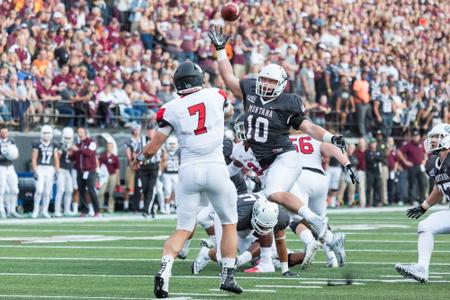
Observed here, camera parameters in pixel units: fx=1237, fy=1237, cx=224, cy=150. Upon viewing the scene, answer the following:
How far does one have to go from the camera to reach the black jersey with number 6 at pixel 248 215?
11.4m

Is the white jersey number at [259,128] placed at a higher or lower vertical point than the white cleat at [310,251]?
higher

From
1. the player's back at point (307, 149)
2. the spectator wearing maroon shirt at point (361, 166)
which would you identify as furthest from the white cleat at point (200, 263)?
the spectator wearing maroon shirt at point (361, 166)

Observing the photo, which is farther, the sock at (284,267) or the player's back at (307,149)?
the player's back at (307,149)

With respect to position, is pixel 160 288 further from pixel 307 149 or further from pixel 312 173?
pixel 307 149

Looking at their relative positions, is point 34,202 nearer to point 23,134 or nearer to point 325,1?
point 23,134

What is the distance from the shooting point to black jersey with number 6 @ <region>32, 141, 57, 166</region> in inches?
870

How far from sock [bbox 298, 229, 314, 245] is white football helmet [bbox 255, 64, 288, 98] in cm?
133

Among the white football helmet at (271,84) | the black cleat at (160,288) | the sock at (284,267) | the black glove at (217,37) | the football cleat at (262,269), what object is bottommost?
the football cleat at (262,269)

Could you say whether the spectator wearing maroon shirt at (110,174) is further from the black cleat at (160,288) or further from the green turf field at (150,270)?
the black cleat at (160,288)

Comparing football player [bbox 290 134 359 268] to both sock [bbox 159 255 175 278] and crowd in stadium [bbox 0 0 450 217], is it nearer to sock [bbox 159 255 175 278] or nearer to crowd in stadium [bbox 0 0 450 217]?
sock [bbox 159 255 175 278]

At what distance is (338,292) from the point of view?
373 inches

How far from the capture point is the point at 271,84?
11336 millimetres

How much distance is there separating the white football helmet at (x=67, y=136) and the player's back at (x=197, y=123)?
13.3 metres

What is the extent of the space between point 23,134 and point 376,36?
1215cm
